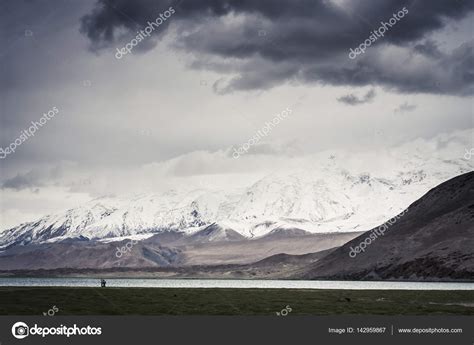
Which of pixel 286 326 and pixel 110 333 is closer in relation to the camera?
pixel 110 333

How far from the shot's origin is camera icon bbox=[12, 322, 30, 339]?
54.1 meters

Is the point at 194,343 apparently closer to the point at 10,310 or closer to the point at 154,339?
the point at 154,339

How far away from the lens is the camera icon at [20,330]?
54.1 m

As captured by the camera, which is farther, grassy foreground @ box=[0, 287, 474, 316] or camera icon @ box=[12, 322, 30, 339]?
grassy foreground @ box=[0, 287, 474, 316]

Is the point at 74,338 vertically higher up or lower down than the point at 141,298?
lower down

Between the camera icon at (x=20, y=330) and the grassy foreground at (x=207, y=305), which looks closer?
the camera icon at (x=20, y=330)

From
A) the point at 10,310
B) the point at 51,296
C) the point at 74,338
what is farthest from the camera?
the point at 51,296

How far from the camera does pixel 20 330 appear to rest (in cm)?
5444

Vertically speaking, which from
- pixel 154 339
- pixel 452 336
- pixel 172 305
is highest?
pixel 172 305

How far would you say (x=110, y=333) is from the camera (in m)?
55.9

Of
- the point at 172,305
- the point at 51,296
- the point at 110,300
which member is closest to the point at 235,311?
the point at 172,305

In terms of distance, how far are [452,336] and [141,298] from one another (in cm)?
5688

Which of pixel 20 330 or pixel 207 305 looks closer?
pixel 20 330

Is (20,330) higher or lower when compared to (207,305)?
lower
